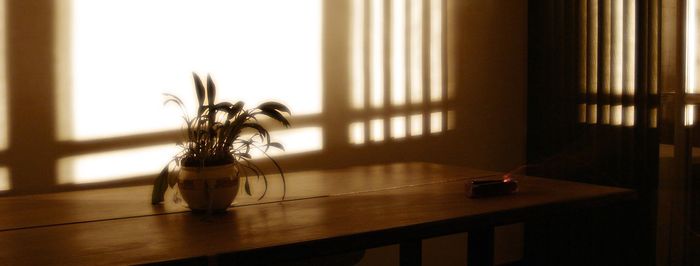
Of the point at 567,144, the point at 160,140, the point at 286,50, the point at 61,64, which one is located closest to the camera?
the point at 61,64

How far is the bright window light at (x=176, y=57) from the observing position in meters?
2.56

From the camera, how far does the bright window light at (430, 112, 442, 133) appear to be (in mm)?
3527

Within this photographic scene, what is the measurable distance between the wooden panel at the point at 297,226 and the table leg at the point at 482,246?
140mm

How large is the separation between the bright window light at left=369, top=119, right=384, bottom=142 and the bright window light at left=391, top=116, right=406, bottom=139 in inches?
2.6

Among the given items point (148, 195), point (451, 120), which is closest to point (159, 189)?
point (148, 195)

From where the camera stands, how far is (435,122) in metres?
3.54

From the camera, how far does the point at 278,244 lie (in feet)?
4.84

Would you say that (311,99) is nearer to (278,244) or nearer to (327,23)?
(327,23)

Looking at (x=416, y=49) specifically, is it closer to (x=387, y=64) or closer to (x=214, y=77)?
(x=387, y=64)

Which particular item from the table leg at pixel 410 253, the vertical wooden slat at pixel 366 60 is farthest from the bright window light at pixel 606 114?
the table leg at pixel 410 253

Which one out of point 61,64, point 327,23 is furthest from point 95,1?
point 327,23

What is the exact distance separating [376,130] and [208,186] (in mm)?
1622

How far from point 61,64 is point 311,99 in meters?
1.04

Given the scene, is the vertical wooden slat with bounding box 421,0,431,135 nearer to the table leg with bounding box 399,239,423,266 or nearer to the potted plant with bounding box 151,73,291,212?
the table leg with bounding box 399,239,423,266
